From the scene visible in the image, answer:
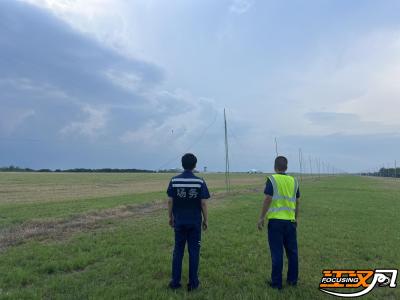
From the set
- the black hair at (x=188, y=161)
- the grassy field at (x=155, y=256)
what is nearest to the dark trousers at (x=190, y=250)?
the grassy field at (x=155, y=256)

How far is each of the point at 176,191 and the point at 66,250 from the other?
16.7 feet

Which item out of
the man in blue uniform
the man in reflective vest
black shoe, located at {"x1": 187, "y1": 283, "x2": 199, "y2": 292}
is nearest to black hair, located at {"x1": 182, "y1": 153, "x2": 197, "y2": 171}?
the man in blue uniform

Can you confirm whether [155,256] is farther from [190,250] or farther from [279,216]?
[279,216]

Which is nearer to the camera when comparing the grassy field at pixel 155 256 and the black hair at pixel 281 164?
the grassy field at pixel 155 256

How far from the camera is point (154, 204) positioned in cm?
2398

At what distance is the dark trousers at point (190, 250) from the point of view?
20.8ft

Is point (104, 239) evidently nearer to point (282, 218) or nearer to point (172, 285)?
point (172, 285)

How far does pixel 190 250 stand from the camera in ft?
21.0

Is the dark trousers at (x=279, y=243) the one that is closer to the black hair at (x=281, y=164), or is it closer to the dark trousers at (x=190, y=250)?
the black hair at (x=281, y=164)

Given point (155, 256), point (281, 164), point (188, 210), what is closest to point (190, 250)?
point (188, 210)

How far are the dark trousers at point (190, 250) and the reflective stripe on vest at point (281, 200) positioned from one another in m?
1.38

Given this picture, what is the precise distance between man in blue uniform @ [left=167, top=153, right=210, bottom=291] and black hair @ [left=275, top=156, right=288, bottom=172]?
139 centimetres

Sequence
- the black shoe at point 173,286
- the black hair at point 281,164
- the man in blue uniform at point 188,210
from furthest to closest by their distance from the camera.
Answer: the black hair at point 281,164, the black shoe at point 173,286, the man in blue uniform at point 188,210

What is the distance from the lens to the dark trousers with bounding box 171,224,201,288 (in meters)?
6.33
